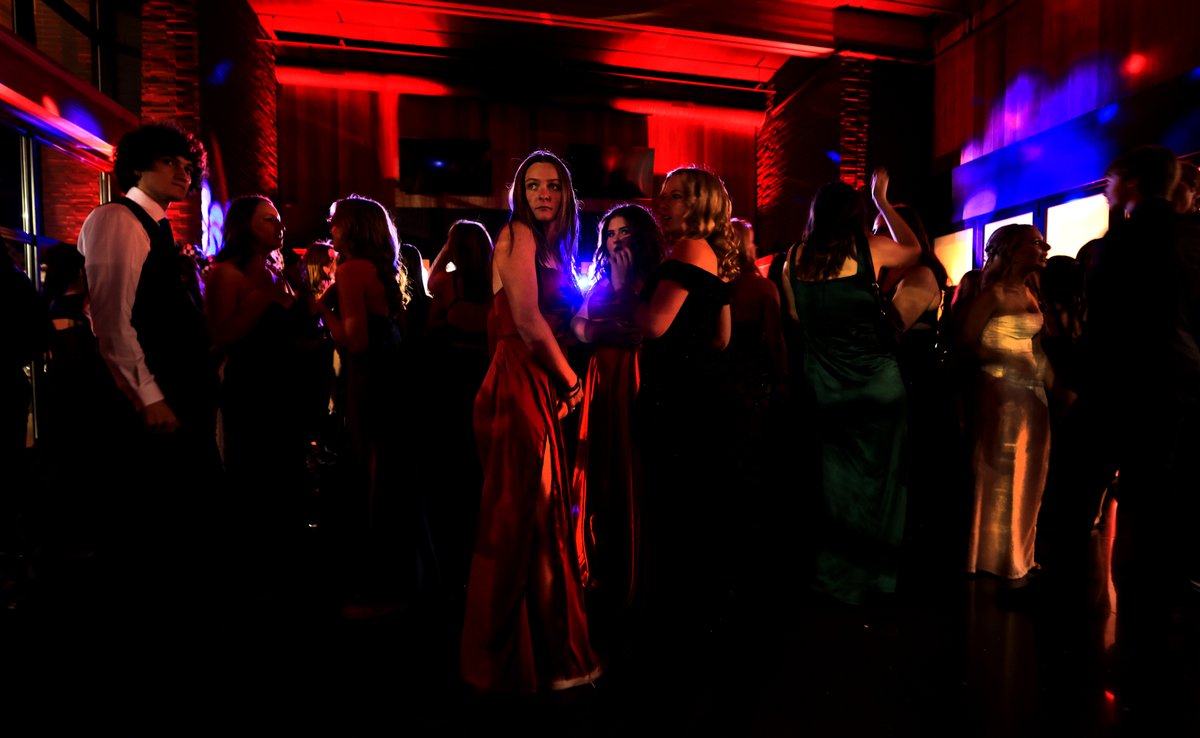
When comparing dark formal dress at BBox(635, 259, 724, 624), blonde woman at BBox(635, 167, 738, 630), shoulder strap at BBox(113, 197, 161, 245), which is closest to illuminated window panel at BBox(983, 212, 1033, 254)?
blonde woman at BBox(635, 167, 738, 630)

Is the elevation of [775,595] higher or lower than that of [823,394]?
lower

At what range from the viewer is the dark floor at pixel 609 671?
1.72 meters

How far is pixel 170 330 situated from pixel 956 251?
7.79 meters

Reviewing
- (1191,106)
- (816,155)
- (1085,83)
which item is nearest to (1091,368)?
(1191,106)

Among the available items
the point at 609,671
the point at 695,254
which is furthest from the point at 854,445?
the point at 609,671

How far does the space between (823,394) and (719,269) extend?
73 centimetres

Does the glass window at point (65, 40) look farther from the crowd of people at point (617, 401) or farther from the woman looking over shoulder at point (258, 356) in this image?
the woman looking over shoulder at point (258, 356)

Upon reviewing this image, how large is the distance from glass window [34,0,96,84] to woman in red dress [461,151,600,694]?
590 centimetres

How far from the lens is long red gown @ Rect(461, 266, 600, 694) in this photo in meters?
1.77

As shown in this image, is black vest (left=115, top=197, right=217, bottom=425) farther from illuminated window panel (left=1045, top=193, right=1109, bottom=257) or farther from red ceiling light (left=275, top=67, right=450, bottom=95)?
red ceiling light (left=275, top=67, right=450, bottom=95)

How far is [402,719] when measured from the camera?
1.74m

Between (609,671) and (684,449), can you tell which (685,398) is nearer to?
(684,449)

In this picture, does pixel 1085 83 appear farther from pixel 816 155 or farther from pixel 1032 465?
pixel 1032 465

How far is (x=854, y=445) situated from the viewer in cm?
256
